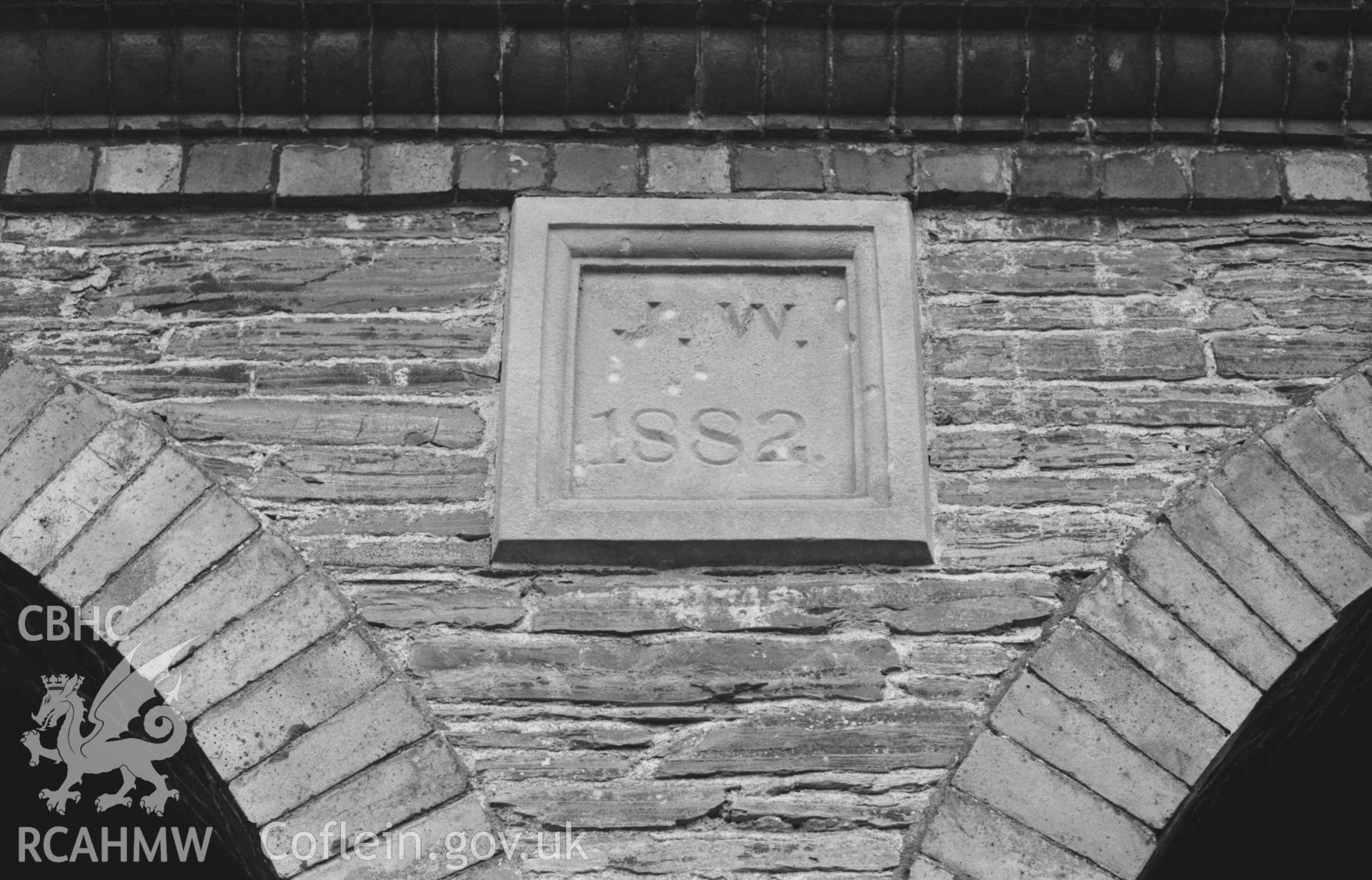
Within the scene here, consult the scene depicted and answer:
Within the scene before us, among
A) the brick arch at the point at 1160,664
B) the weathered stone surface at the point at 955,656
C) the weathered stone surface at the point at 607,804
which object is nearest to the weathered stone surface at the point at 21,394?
the weathered stone surface at the point at 607,804

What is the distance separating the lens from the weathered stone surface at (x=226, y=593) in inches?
108

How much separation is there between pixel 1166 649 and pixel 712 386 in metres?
0.98

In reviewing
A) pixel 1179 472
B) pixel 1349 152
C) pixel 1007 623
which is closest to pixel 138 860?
pixel 1007 623

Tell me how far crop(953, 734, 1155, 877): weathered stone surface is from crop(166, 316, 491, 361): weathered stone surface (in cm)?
125

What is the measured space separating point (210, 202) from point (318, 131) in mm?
272

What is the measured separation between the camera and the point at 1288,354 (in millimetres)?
3078

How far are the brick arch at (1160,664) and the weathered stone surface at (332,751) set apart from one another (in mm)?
929

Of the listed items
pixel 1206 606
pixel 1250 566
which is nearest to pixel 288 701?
pixel 1206 606

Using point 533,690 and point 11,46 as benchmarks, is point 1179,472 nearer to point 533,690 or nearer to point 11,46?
point 533,690

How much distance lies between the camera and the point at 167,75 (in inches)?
126

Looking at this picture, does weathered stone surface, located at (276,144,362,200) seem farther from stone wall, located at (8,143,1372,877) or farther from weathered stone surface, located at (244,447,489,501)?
weathered stone surface, located at (244,447,489,501)

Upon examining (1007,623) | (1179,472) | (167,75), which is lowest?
(1007,623)

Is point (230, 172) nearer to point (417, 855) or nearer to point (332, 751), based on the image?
point (332, 751)

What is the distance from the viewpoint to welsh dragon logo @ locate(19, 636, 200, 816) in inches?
107
